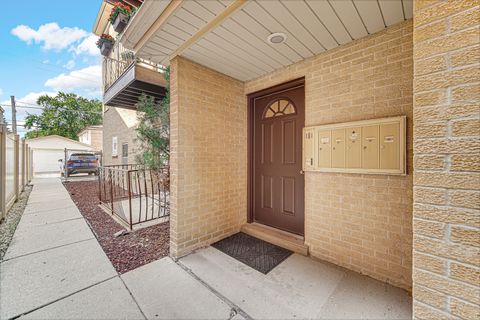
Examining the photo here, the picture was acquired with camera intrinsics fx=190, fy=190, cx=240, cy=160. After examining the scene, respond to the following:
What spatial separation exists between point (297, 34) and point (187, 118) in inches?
66.0

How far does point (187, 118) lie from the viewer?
2.66 metres

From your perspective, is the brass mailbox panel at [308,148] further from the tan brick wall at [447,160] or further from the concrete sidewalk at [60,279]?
the concrete sidewalk at [60,279]

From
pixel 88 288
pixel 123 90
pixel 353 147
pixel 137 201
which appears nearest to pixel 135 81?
pixel 123 90

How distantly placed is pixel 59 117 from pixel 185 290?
105 ft

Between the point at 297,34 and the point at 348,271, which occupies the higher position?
the point at 297,34

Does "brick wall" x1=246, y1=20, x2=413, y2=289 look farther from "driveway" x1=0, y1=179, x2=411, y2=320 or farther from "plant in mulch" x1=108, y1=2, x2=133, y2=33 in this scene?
"plant in mulch" x1=108, y1=2, x2=133, y2=33

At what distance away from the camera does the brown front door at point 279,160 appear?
290 centimetres

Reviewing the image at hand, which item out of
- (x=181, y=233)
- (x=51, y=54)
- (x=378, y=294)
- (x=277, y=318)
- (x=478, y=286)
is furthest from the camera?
(x=51, y=54)

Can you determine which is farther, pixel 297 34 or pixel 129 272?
pixel 129 272

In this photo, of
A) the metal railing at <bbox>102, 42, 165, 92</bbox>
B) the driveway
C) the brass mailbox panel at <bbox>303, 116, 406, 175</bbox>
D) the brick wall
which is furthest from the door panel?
the metal railing at <bbox>102, 42, 165, 92</bbox>

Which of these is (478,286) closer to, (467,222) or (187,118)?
(467,222)

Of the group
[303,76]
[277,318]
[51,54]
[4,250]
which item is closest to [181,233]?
[277,318]

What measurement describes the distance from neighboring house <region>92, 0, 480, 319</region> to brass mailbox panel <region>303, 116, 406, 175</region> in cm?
1

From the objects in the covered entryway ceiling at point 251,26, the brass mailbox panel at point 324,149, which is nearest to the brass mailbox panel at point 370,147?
the brass mailbox panel at point 324,149
